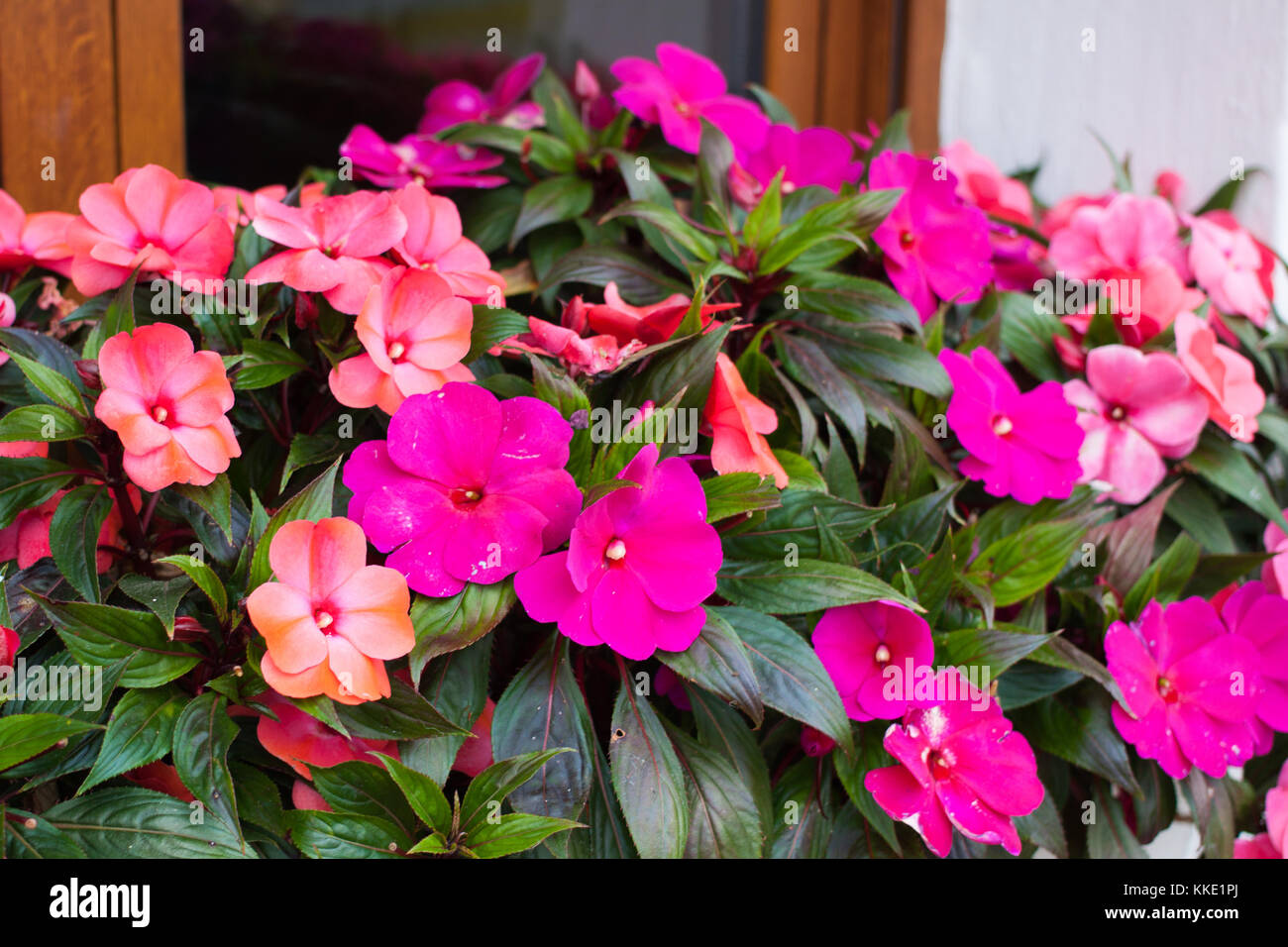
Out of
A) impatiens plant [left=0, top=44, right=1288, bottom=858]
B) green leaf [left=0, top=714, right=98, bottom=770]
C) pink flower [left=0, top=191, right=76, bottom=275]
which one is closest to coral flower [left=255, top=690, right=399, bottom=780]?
impatiens plant [left=0, top=44, right=1288, bottom=858]

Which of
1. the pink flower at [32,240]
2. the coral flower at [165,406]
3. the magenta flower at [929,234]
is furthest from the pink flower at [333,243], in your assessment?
the magenta flower at [929,234]

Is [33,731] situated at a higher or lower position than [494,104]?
lower

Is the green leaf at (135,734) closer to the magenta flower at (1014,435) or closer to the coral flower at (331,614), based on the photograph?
the coral flower at (331,614)

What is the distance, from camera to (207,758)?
70 centimetres

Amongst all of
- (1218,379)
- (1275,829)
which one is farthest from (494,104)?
(1275,829)

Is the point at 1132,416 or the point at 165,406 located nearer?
the point at 165,406

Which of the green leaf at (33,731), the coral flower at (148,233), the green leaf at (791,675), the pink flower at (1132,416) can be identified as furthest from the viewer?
the pink flower at (1132,416)

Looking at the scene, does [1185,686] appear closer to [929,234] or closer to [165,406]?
[929,234]

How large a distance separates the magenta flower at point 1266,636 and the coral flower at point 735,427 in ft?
1.82

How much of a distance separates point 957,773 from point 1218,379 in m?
0.60

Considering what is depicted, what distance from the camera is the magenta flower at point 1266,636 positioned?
1061mm

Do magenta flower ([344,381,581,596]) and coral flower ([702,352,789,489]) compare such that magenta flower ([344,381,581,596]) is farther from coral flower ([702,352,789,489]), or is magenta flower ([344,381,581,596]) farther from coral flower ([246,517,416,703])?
coral flower ([702,352,789,489])

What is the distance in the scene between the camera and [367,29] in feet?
4.99

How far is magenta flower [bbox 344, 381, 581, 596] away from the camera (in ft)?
2.51
